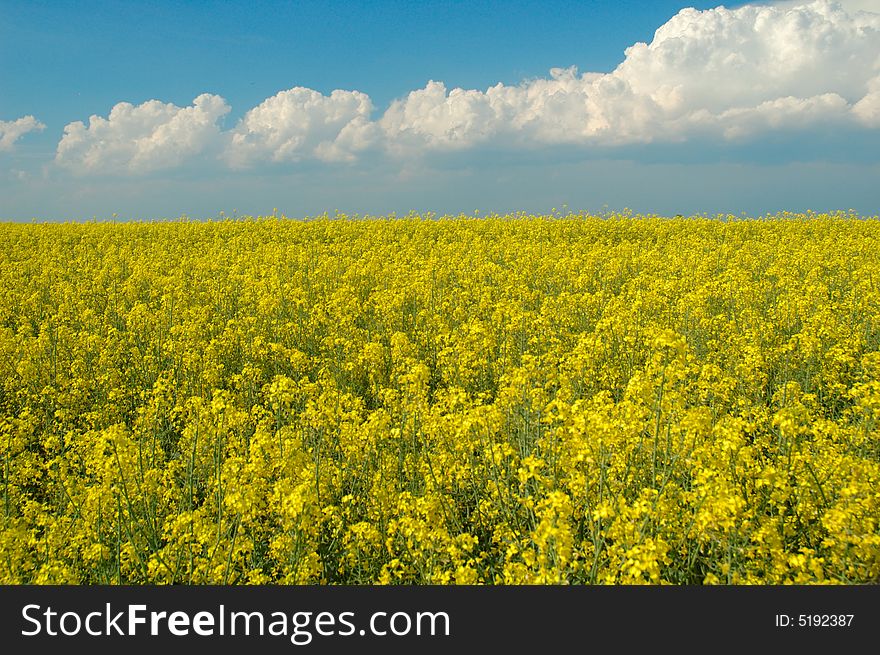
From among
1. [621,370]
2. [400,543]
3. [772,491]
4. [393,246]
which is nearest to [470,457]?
[400,543]

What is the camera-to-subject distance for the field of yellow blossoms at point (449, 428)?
3.80 meters

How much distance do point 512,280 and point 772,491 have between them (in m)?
8.21

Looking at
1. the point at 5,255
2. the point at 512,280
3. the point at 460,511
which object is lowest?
the point at 460,511

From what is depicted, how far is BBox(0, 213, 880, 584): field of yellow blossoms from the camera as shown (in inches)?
150

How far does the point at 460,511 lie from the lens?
192 inches

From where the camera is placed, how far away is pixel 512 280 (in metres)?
12.0

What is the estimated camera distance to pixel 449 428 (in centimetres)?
497

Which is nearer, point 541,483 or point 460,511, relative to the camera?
point 541,483

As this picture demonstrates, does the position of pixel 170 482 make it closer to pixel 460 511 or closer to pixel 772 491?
pixel 460 511

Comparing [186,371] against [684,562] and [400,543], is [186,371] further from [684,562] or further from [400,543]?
[684,562]

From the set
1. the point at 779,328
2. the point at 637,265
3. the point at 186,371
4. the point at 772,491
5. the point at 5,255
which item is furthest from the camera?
the point at 5,255

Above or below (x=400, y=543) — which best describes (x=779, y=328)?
above

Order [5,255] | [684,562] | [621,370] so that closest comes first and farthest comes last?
[684,562] < [621,370] < [5,255]

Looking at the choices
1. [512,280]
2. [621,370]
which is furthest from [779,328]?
[512,280]
